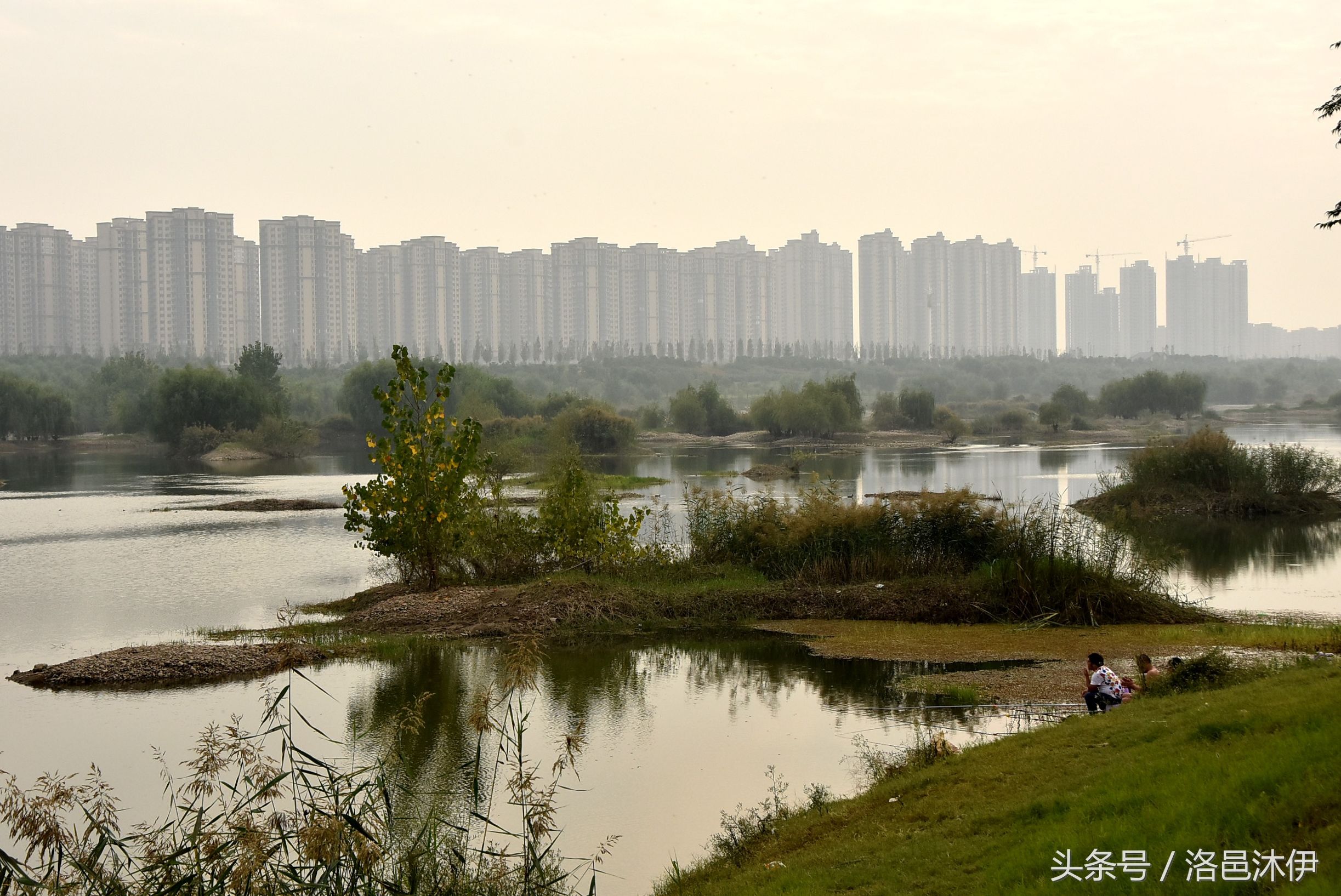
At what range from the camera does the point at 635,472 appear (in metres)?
58.5

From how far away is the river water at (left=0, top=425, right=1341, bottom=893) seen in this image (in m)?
→ 10.8

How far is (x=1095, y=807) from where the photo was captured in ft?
22.0

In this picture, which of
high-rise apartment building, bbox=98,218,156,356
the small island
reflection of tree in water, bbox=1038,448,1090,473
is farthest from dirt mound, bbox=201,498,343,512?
high-rise apartment building, bbox=98,218,156,356

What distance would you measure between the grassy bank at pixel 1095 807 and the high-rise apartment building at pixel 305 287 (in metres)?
167

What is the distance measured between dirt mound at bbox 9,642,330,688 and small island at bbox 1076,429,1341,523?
24.9m

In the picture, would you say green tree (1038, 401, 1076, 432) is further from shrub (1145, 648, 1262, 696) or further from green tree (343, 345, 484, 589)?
shrub (1145, 648, 1262, 696)

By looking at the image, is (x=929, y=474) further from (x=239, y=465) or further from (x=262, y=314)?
(x=262, y=314)

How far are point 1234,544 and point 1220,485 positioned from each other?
701cm

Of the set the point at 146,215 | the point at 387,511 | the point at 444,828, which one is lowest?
the point at 444,828

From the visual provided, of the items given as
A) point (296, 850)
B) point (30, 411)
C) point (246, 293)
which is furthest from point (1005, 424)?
point (246, 293)

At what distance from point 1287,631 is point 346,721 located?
12.2m

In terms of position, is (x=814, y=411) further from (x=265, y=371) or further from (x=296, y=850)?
(x=296, y=850)

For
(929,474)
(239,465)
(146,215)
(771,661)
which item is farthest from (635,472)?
(146,215)

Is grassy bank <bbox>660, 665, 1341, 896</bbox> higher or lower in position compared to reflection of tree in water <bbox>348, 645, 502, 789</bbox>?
higher
